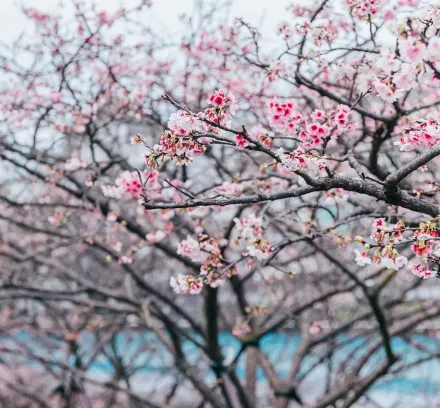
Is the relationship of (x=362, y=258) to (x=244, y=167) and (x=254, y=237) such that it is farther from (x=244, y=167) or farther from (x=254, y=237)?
(x=244, y=167)

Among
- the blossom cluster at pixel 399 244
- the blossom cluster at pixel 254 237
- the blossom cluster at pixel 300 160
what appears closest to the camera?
the blossom cluster at pixel 399 244

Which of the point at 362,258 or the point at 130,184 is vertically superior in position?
the point at 130,184

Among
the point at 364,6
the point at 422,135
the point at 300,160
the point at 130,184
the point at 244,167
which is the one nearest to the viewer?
the point at 300,160

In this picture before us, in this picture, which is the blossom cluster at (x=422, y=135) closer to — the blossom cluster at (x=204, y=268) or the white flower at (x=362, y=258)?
the white flower at (x=362, y=258)

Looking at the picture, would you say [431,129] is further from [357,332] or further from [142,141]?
[357,332]

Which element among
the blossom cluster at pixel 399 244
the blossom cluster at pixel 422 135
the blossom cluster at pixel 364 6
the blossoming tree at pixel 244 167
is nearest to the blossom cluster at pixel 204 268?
the blossoming tree at pixel 244 167

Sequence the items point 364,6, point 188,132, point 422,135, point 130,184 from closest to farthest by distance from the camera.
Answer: point 188,132, point 422,135, point 364,6, point 130,184

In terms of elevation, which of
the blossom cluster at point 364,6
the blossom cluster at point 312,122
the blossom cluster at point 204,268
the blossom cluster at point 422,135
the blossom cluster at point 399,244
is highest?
the blossom cluster at point 364,6

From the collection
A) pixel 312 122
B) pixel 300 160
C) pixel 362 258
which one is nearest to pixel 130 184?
pixel 312 122

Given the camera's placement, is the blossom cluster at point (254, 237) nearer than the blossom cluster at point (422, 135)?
No

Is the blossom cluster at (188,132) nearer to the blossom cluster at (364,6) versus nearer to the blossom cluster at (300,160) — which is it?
the blossom cluster at (300,160)

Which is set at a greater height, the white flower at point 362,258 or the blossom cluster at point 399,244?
the white flower at point 362,258

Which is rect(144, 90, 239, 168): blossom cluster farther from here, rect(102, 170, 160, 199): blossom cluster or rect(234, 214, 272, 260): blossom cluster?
rect(102, 170, 160, 199): blossom cluster

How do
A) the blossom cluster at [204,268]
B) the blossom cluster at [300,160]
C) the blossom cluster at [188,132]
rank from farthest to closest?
1. the blossom cluster at [204,268]
2. the blossom cluster at [300,160]
3. the blossom cluster at [188,132]
